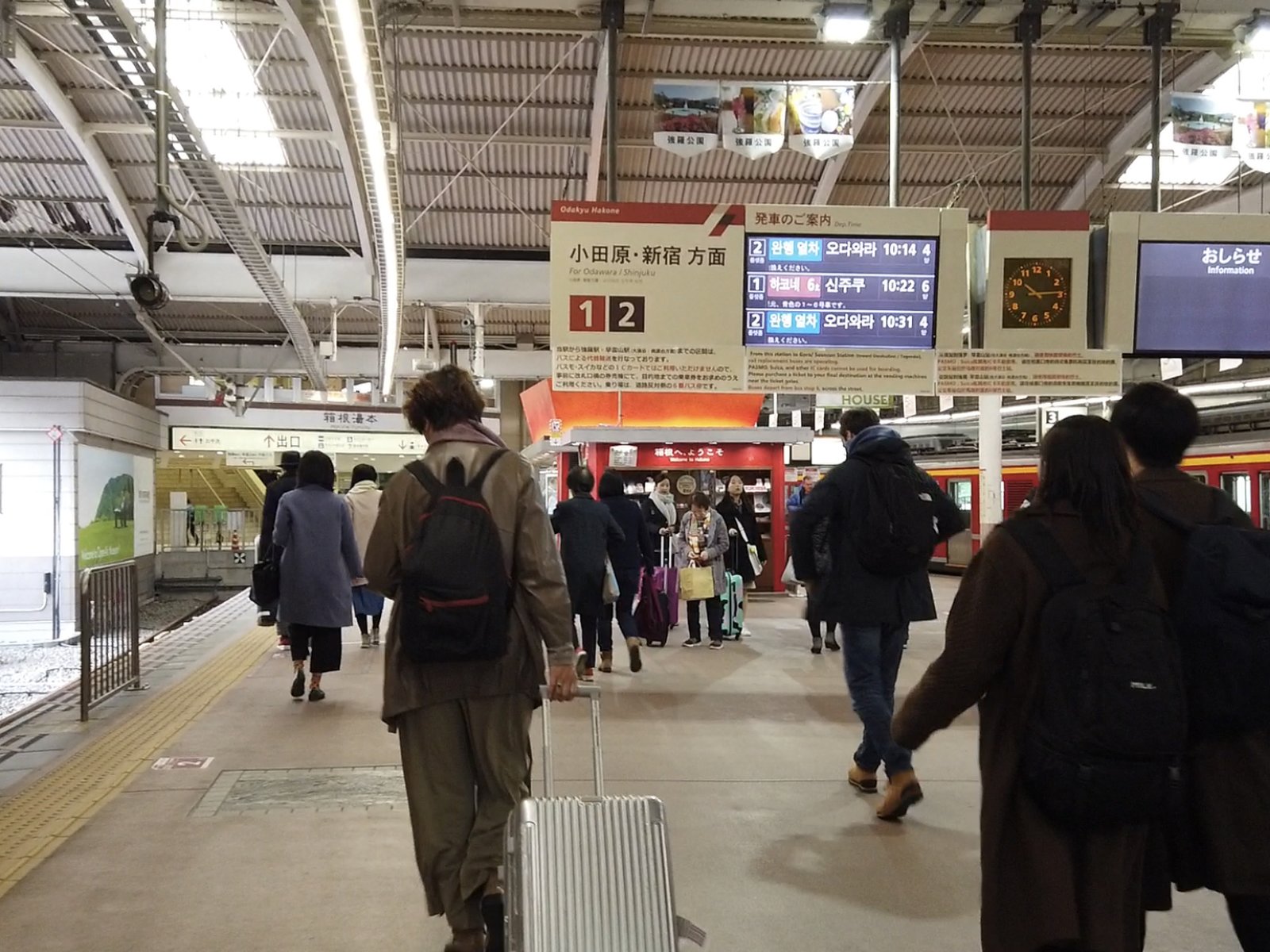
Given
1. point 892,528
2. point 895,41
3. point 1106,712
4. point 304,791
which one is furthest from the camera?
point 895,41

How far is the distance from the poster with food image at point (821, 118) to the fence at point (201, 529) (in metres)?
20.0

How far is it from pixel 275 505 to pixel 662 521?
451cm

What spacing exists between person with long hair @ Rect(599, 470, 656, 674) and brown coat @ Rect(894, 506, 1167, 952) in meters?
5.76

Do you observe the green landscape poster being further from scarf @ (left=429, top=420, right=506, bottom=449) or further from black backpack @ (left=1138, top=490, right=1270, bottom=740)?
black backpack @ (left=1138, top=490, right=1270, bottom=740)

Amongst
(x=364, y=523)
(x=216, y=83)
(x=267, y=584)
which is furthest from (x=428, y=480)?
(x=216, y=83)

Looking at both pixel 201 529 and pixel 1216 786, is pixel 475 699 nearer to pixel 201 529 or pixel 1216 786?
pixel 1216 786

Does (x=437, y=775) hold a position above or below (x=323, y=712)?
above

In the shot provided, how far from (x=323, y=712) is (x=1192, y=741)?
5350 millimetres

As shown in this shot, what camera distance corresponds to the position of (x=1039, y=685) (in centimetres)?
216

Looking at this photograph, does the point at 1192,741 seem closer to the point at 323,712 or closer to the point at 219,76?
the point at 323,712

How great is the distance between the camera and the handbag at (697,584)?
951cm

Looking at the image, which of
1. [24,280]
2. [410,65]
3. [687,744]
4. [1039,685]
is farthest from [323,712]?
[24,280]

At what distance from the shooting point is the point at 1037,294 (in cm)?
675

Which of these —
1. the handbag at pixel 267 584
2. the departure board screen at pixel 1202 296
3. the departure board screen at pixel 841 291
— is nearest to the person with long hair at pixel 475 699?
the departure board screen at pixel 841 291
